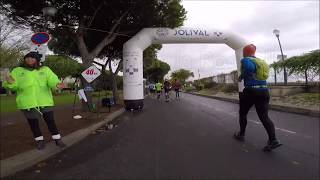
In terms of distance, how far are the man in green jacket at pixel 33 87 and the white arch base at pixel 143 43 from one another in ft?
38.5

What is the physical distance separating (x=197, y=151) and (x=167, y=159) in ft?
3.02

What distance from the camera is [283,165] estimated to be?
6000 millimetres

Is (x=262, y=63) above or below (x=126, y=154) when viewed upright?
above

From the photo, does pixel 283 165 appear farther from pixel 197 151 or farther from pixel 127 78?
pixel 127 78

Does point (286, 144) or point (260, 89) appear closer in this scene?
point (260, 89)

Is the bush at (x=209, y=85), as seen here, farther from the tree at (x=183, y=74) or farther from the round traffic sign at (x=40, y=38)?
the tree at (x=183, y=74)

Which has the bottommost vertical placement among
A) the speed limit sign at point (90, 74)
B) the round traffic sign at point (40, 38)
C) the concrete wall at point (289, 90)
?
the concrete wall at point (289, 90)

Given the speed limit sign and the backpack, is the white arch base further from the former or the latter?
the backpack

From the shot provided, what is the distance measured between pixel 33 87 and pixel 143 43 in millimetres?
12868

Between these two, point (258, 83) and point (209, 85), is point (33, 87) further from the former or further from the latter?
point (209, 85)

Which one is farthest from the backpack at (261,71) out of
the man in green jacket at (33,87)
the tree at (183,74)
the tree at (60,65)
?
the tree at (183,74)

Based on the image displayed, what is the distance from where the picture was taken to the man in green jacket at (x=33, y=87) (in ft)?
22.5

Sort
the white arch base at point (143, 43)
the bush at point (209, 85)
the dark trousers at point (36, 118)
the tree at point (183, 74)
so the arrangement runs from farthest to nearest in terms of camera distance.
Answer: the tree at point (183, 74) → the bush at point (209, 85) → the white arch base at point (143, 43) → the dark trousers at point (36, 118)

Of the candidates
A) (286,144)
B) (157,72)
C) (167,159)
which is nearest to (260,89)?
(286,144)
